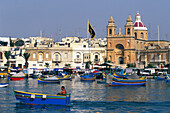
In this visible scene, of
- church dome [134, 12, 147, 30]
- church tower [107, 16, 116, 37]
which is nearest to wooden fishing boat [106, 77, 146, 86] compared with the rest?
church tower [107, 16, 116, 37]

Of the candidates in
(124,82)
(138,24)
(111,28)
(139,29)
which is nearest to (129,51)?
(111,28)

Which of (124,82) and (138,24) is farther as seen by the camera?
(138,24)

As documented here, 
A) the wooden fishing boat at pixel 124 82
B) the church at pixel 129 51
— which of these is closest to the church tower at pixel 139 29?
the church at pixel 129 51

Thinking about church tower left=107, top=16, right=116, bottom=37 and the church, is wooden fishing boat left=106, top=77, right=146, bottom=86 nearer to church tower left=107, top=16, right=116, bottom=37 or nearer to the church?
the church

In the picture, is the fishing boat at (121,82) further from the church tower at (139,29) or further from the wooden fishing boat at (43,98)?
the church tower at (139,29)

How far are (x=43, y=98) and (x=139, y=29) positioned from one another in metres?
114

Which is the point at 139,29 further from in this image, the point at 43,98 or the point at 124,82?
the point at 43,98

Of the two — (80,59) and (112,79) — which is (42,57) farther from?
(112,79)

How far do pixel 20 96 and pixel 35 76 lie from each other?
224 feet

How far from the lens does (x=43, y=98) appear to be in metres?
48.2

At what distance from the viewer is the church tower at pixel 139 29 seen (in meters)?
158

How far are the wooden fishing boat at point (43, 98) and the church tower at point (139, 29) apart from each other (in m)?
112

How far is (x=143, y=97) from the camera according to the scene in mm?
59250

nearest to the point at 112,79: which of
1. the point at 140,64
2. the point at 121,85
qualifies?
the point at 121,85
